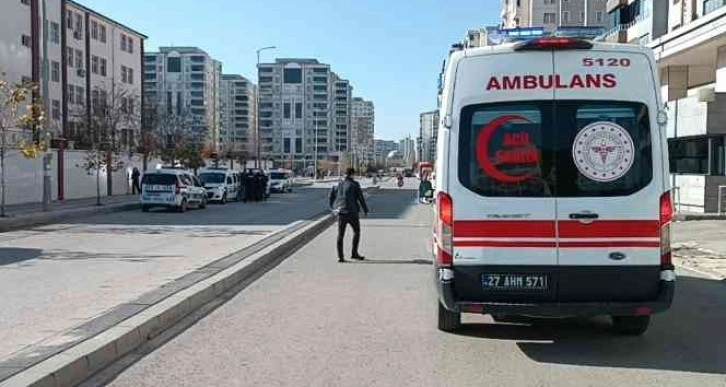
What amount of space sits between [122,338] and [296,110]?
11069 cm

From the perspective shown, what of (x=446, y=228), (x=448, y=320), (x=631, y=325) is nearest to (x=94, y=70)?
(x=448, y=320)

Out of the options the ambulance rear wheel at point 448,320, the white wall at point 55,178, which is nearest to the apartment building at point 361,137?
the white wall at point 55,178

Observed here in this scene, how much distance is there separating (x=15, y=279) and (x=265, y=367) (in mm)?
6755

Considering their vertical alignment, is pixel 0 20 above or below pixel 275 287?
above

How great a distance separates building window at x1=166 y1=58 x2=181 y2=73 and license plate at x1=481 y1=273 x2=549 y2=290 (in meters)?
105

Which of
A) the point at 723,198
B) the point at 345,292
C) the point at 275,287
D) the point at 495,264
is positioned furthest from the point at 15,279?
the point at 723,198

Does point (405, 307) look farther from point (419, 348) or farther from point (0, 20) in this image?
point (0, 20)

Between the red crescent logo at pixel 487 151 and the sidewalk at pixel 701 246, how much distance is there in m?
7.46

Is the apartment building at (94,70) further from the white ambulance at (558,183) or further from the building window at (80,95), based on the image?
the white ambulance at (558,183)

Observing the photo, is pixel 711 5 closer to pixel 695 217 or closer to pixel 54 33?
pixel 695 217

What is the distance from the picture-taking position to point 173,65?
108m

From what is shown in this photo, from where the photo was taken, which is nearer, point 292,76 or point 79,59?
point 79,59

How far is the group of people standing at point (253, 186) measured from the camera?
4241 cm

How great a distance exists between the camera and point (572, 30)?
7875 mm
